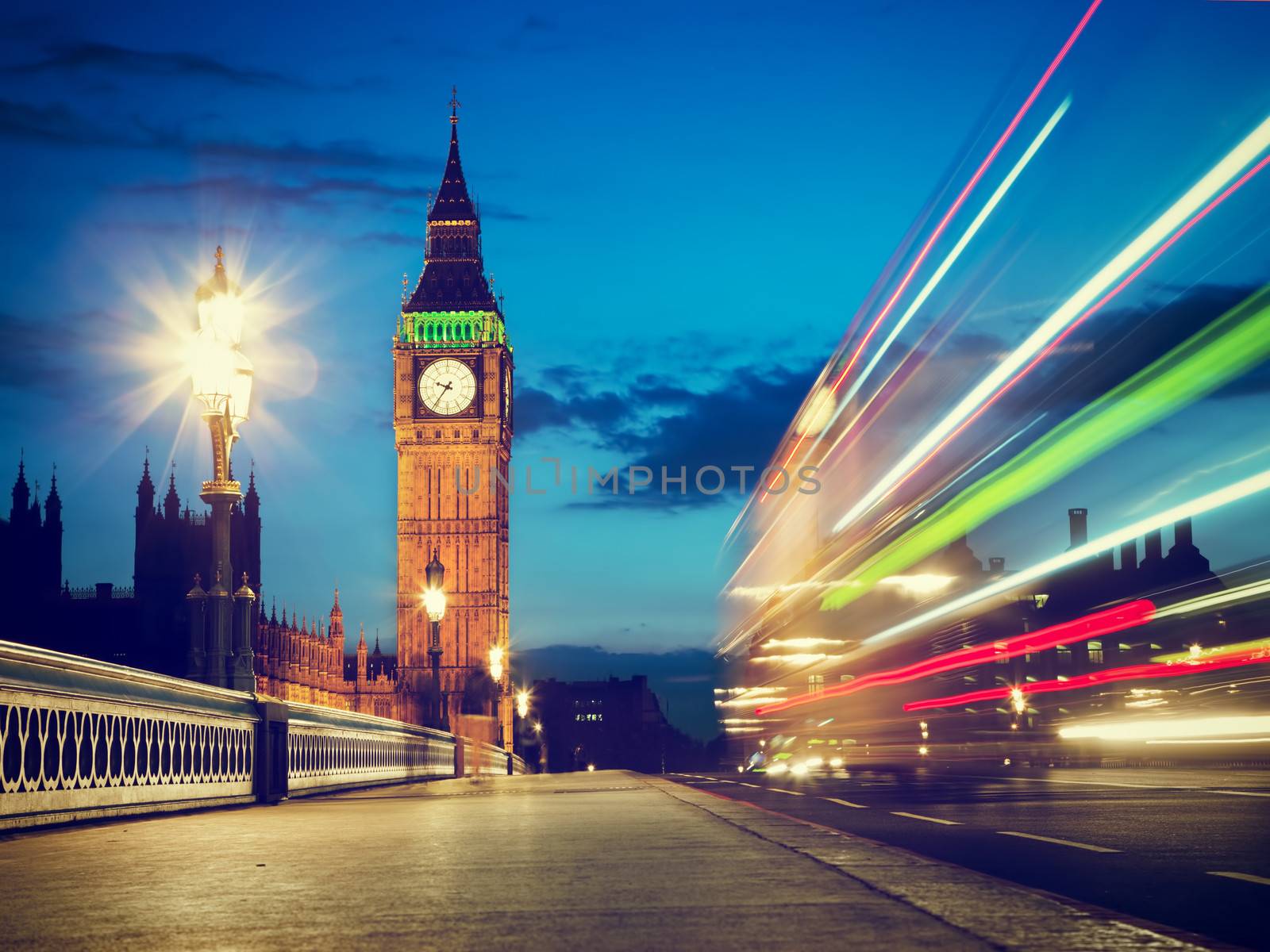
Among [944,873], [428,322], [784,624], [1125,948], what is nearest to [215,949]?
[1125,948]

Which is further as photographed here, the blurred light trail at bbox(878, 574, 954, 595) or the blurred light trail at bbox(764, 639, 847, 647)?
the blurred light trail at bbox(878, 574, 954, 595)

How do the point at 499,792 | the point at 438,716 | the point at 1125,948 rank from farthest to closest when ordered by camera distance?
the point at 438,716 → the point at 499,792 → the point at 1125,948

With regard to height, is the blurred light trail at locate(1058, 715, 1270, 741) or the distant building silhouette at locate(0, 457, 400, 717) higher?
the distant building silhouette at locate(0, 457, 400, 717)

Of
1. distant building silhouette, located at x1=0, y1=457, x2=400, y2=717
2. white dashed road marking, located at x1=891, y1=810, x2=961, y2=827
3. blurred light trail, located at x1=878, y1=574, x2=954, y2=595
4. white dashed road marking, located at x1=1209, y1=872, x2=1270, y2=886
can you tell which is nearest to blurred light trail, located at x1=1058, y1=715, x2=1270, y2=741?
white dashed road marking, located at x1=891, y1=810, x2=961, y2=827

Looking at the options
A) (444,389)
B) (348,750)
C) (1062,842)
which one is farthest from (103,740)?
(444,389)

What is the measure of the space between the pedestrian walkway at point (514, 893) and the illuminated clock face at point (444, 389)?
122m

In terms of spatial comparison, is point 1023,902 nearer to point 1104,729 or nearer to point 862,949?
point 862,949

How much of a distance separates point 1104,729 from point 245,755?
19235mm

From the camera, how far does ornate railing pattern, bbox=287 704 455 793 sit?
64.5ft

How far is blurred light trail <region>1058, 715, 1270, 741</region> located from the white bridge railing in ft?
43.3

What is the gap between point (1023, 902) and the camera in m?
5.77

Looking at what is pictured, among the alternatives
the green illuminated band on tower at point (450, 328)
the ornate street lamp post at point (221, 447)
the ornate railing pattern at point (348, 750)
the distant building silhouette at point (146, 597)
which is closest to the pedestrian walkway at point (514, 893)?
the ornate street lamp post at point (221, 447)

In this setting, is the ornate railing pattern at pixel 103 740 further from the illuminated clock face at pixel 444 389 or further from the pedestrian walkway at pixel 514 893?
the illuminated clock face at pixel 444 389

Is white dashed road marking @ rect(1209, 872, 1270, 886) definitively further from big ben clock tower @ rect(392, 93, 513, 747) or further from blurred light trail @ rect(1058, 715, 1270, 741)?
big ben clock tower @ rect(392, 93, 513, 747)
